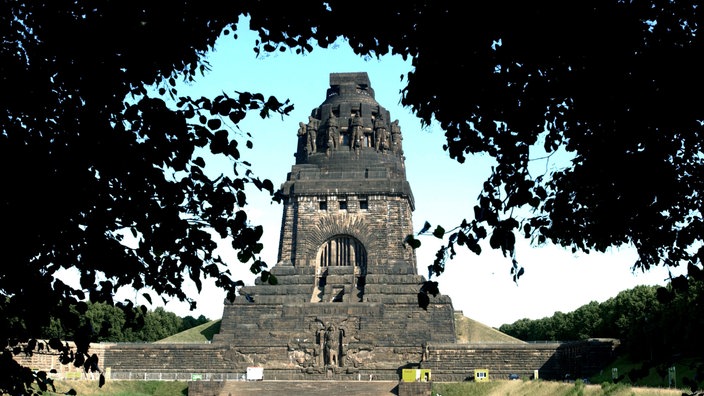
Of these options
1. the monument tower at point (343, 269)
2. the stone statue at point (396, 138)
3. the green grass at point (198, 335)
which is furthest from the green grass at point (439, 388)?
the stone statue at point (396, 138)

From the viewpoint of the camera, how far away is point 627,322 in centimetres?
4650

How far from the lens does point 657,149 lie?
7.24 metres

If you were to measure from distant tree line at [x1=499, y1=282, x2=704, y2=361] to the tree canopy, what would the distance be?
10023 mm

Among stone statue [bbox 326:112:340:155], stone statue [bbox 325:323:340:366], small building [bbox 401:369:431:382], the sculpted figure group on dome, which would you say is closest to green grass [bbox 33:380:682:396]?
small building [bbox 401:369:431:382]

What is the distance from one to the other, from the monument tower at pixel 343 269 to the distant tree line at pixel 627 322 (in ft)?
31.5

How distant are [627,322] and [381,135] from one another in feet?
61.4

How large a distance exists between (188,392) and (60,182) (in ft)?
100

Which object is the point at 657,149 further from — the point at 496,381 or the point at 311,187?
the point at 311,187

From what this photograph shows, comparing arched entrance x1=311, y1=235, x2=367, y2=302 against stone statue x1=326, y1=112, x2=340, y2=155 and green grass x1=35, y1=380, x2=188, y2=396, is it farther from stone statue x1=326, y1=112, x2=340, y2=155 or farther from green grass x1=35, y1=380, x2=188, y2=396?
green grass x1=35, y1=380, x2=188, y2=396

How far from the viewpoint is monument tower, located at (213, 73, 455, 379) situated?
4109 cm

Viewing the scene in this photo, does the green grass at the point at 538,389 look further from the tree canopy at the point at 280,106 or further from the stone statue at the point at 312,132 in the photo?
the stone statue at the point at 312,132

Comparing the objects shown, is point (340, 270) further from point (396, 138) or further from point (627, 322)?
point (627, 322)

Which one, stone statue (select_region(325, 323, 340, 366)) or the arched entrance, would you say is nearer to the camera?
stone statue (select_region(325, 323, 340, 366))

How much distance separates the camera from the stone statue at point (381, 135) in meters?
52.6
